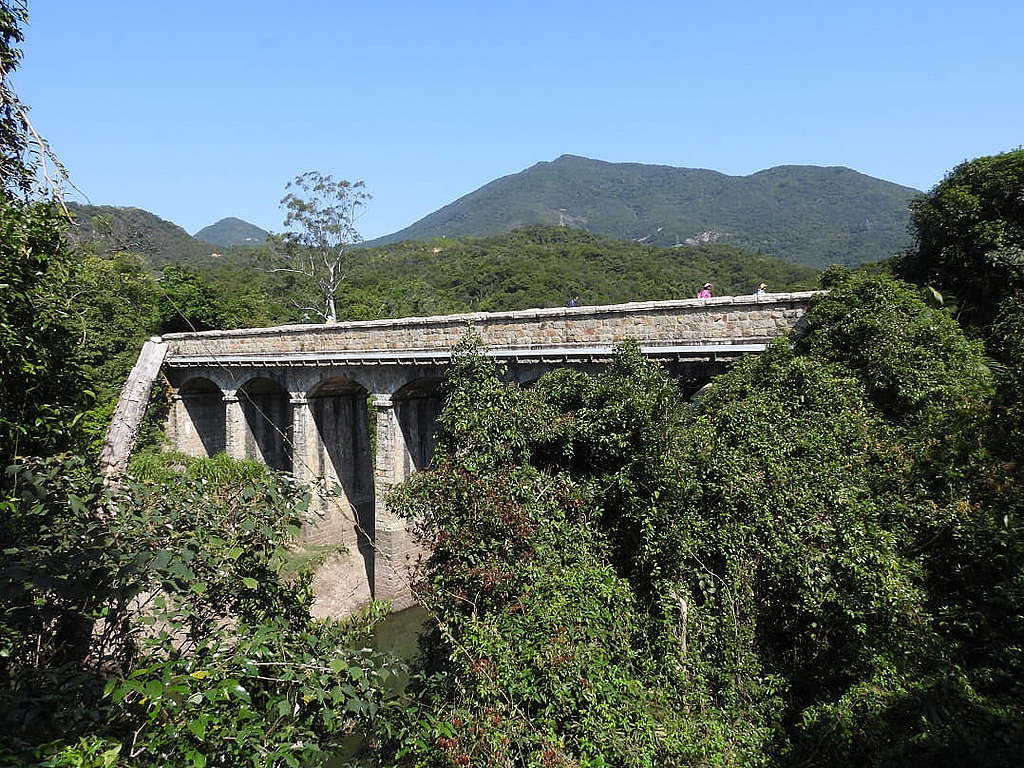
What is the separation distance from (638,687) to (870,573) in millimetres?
2935

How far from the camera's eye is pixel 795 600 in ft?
24.3

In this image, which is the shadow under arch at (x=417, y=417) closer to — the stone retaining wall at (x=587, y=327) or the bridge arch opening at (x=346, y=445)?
the stone retaining wall at (x=587, y=327)

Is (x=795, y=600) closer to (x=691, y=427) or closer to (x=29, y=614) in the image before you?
(x=691, y=427)

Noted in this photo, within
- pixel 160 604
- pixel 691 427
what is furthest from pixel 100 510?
pixel 691 427

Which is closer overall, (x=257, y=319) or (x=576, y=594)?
(x=576, y=594)

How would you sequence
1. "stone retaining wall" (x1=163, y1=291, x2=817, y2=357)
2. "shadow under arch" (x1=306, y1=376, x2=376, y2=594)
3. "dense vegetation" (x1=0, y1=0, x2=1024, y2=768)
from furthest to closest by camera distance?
"shadow under arch" (x1=306, y1=376, x2=376, y2=594) < "stone retaining wall" (x1=163, y1=291, x2=817, y2=357) < "dense vegetation" (x1=0, y1=0, x2=1024, y2=768)

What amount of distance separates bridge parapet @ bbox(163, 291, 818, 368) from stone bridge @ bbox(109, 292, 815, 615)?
26 millimetres

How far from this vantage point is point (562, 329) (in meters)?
12.9

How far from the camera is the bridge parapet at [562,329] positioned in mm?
10953

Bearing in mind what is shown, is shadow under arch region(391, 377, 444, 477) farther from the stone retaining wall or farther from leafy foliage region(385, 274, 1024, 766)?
leafy foliage region(385, 274, 1024, 766)

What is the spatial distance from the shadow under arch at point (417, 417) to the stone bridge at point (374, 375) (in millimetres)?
44

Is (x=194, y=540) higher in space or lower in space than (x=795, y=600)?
higher

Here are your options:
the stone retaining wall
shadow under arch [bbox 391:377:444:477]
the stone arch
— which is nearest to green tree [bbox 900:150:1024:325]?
the stone retaining wall

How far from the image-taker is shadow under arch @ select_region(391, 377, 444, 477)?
1723 cm
